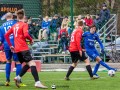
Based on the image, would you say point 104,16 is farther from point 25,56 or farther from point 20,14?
point 25,56

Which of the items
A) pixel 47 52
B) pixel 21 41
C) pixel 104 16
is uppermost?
pixel 21 41

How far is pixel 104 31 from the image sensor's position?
32406mm

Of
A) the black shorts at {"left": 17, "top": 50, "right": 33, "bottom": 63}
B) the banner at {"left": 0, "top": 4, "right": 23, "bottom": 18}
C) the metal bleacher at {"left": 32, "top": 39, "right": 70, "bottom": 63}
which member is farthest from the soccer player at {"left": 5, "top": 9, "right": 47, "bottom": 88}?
the banner at {"left": 0, "top": 4, "right": 23, "bottom": 18}

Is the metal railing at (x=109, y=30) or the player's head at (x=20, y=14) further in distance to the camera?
the metal railing at (x=109, y=30)

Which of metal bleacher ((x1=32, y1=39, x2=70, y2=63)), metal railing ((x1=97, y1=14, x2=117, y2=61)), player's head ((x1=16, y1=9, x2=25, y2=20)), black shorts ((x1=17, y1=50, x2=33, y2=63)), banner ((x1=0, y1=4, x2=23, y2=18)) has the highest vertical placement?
player's head ((x1=16, y1=9, x2=25, y2=20))

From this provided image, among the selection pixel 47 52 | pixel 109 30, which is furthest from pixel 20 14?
pixel 109 30

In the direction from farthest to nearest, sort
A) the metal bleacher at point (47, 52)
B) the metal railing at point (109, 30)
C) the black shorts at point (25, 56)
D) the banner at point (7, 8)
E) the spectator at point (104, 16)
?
the banner at point (7, 8) < the metal railing at point (109, 30) < the spectator at point (104, 16) < the metal bleacher at point (47, 52) < the black shorts at point (25, 56)

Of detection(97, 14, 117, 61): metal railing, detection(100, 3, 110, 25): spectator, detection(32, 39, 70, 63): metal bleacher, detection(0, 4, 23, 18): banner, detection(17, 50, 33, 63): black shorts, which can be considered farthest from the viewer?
detection(0, 4, 23, 18): banner

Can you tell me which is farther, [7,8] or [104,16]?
[7,8]

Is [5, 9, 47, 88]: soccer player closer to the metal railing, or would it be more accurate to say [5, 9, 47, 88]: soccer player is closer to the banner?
the metal railing

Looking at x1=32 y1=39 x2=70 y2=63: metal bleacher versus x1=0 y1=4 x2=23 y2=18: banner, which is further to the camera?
x1=0 y1=4 x2=23 y2=18: banner

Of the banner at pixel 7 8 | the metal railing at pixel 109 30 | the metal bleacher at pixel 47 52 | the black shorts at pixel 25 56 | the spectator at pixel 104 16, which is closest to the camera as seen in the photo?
the black shorts at pixel 25 56

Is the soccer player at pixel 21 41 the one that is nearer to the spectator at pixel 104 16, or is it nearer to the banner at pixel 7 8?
the spectator at pixel 104 16

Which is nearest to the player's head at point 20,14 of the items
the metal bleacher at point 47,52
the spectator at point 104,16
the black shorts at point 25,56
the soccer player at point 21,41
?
the soccer player at point 21,41
